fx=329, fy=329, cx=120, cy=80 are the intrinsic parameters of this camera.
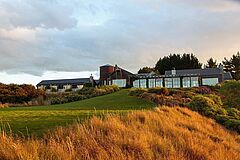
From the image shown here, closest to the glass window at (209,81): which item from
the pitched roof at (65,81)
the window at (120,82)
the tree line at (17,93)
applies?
the window at (120,82)

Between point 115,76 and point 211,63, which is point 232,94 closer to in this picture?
point 115,76

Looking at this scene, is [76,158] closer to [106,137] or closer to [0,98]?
[106,137]

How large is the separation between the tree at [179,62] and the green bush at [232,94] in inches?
Answer: 2154

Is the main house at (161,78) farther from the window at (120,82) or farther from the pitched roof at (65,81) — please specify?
the pitched roof at (65,81)

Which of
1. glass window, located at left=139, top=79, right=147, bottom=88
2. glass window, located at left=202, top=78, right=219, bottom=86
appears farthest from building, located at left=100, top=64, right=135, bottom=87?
glass window, located at left=202, top=78, right=219, bottom=86

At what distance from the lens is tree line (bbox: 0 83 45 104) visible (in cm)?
3484

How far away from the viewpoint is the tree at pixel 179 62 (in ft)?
263

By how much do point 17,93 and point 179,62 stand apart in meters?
52.5

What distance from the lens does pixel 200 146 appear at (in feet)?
31.4

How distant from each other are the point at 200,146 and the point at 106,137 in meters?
2.92

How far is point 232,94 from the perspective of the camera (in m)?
25.1

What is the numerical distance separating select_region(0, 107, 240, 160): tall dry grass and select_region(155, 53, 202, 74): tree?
69452mm

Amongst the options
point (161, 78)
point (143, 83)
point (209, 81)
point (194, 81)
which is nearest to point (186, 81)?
point (194, 81)

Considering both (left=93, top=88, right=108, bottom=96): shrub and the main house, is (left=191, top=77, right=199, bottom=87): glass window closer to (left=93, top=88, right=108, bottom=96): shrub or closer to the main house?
the main house
